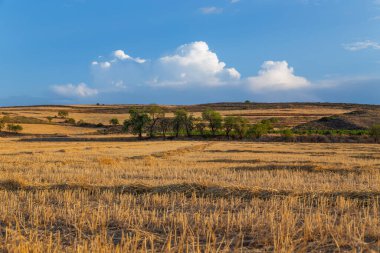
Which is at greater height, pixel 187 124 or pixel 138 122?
pixel 138 122

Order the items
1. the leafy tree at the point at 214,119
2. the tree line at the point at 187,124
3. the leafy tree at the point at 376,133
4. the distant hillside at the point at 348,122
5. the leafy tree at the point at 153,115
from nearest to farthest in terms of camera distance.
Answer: the leafy tree at the point at 376,133 < the tree line at the point at 187,124 < the leafy tree at the point at 214,119 < the leafy tree at the point at 153,115 < the distant hillside at the point at 348,122

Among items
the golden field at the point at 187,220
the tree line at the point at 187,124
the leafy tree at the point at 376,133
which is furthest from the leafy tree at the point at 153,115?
the golden field at the point at 187,220

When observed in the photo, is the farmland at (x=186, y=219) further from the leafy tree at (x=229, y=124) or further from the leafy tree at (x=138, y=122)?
the leafy tree at (x=138, y=122)

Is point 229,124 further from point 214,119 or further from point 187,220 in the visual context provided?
point 187,220

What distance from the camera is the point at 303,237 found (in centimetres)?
710

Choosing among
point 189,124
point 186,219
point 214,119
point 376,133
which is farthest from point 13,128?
point 186,219

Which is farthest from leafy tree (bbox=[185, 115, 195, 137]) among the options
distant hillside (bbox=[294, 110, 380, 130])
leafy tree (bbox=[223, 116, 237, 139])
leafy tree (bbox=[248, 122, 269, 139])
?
distant hillside (bbox=[294, 110, 380, 130])

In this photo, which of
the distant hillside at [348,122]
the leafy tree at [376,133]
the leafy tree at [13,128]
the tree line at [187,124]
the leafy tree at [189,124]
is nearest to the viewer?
the leafy tree at [376,133]

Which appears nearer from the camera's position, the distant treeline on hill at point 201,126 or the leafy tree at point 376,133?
the leafy tree at point 376,133

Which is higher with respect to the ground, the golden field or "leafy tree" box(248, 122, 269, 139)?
the golden field

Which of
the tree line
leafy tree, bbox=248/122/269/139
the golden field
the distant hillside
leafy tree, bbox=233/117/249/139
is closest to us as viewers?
the golden field

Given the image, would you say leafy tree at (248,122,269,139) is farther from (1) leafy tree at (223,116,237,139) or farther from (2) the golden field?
(2) the golden field

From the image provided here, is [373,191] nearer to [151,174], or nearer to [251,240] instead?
[251,240]

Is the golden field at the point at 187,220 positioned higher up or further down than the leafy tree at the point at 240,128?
higher up
